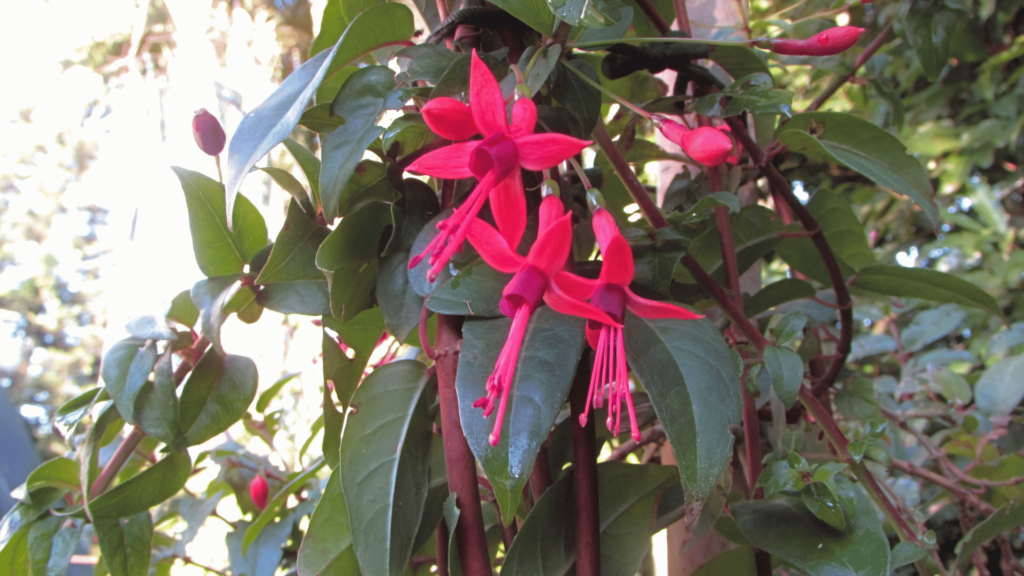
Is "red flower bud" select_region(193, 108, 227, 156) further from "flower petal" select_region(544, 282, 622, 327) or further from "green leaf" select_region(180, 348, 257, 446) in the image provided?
"flower petal" select_region(544, 282, 622, 327)

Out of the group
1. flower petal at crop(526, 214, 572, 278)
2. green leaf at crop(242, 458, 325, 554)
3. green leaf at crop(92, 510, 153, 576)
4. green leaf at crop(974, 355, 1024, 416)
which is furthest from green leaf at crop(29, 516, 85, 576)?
green leaf at crop(974, 355, 1024, 416)

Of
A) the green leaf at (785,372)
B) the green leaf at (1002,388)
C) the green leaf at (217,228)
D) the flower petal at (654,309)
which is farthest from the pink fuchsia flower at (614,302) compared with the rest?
the green leaf at (1002,388)

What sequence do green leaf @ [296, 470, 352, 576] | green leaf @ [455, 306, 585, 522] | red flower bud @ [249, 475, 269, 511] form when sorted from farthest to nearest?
red flower bud @ [249, 475, 269, 511]
green leaf @ [296, 470, 352, 576]
green leaf @ [455, 306, 585, 522]

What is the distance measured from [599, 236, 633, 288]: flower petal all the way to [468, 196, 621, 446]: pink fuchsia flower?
2 centimetres

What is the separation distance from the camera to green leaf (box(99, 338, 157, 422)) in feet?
1.39

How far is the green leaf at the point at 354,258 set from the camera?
37cm

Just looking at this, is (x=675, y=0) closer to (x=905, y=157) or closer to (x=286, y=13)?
(x=905, y=157)

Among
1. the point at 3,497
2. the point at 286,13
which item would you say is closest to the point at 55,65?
the point at 286,13

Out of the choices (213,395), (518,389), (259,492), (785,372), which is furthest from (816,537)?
(259,492)

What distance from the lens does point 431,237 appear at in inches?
14.1

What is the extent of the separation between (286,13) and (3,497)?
1398 mm

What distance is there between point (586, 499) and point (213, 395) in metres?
0.32

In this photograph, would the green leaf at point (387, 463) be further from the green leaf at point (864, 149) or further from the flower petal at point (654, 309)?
the green leaf at point (864, 149)

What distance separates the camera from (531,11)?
350 millimetres
